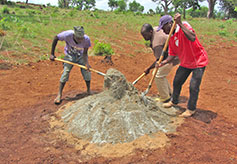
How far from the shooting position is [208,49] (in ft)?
31.9

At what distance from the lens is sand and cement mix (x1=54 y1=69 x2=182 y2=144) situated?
2.79 metres

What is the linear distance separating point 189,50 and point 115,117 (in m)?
1.46

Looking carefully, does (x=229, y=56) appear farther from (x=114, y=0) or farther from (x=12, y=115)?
(x=114, y=0)

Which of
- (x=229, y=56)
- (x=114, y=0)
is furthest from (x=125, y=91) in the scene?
(x=114, y=0)

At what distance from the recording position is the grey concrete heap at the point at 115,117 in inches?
110

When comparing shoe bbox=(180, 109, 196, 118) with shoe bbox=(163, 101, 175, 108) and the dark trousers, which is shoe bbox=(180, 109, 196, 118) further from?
shoe bbox=(163, 101, 175, 108)

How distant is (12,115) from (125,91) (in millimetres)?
2129

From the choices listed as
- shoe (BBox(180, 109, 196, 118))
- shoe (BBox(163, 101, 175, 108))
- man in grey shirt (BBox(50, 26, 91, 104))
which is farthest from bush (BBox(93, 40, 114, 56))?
shoe (BBox(180, 109, 196, 118))

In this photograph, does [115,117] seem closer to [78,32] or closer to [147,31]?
[147,31]

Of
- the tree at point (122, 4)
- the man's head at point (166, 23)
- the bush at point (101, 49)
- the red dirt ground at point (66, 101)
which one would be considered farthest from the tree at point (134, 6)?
the man's head at point (166, 23)

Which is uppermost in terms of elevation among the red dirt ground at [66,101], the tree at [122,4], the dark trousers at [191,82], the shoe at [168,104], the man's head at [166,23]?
the tree at [122,4]

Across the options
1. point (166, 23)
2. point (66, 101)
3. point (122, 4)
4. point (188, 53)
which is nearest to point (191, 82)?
point (188, 53)

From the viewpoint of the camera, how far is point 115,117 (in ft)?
9.51

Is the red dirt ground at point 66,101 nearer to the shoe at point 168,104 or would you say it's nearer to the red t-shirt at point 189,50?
the shoe at point 168,104
